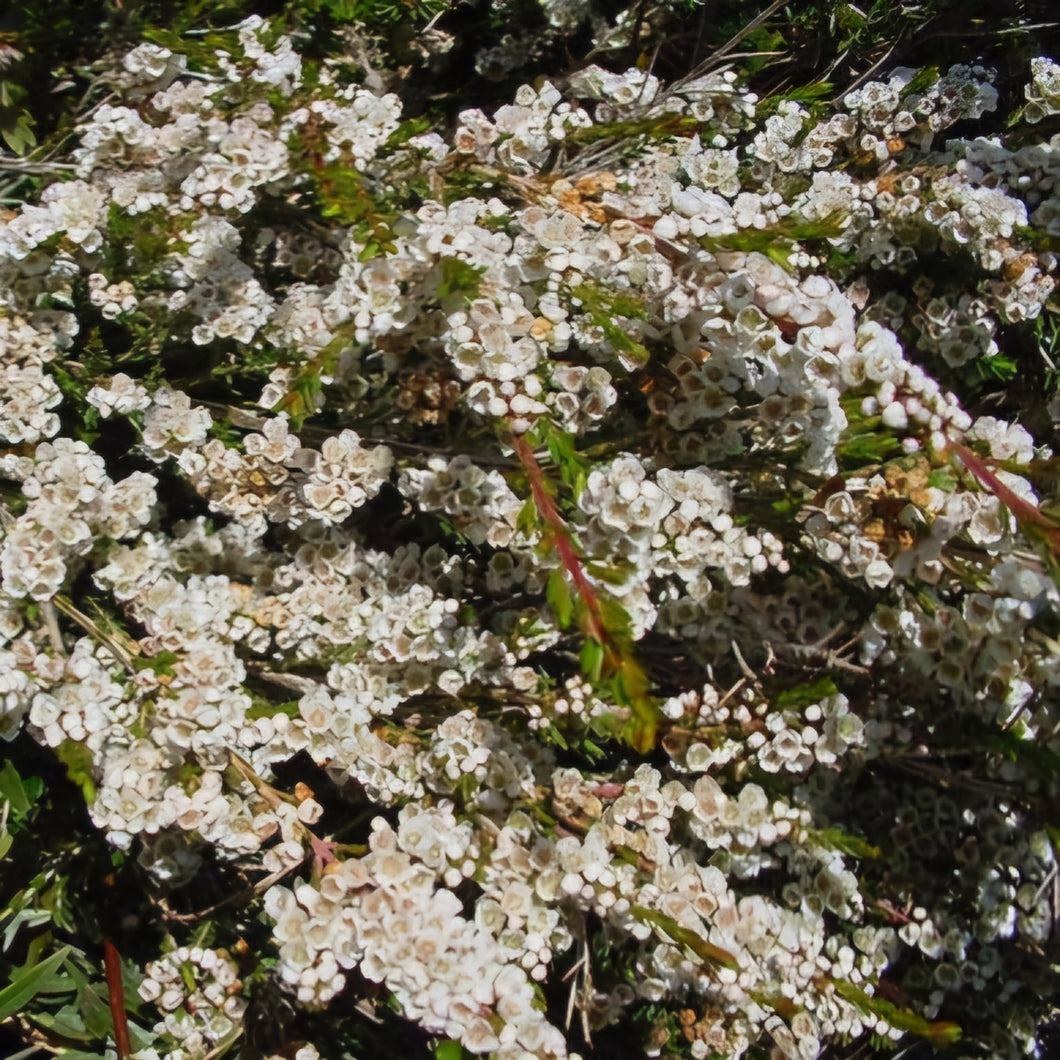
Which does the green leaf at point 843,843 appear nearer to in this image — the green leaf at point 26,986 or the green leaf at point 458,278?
the green leaf at point 458,278

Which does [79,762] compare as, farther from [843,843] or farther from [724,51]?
[724,51]

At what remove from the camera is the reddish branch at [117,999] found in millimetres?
1801

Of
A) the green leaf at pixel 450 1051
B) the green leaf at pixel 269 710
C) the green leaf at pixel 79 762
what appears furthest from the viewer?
the green leaf at pixel 269 710

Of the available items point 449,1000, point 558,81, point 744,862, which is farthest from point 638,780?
point 558,81

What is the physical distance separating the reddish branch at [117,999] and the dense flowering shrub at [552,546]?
3.1 inches

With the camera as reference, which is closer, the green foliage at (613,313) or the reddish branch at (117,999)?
the green foliage at (613,313)

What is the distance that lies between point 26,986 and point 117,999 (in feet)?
0.64

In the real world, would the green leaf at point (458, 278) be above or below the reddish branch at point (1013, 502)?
above

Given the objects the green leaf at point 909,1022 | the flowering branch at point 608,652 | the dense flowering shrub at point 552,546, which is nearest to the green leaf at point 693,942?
the dense flowering shrub at point 552,546

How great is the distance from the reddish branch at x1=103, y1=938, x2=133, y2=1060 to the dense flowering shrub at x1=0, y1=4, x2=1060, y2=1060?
8 centimetres

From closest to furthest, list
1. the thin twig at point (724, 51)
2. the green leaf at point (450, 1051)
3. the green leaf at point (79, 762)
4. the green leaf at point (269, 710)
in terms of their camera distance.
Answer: the green leaf at point (450, 1051)
the green leaf at point (79, 762)
the green leaf at point (269, 710)
the thin twig at point (724, 51)

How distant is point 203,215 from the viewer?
174 centimetres

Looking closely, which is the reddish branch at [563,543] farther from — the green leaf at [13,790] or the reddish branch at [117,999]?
the reddish branch at [117,999]

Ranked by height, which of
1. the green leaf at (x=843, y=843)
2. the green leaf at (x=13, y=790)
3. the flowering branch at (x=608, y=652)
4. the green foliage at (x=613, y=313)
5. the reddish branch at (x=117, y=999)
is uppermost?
the green foliage at (x=613, y=313)
